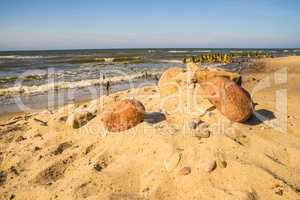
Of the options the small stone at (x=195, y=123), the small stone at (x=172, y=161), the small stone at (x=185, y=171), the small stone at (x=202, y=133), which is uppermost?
the small stone at (x=195, y=123)

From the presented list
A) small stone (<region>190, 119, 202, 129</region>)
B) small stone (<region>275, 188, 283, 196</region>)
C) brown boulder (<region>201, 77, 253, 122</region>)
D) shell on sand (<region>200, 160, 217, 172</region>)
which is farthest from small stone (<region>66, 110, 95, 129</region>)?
small stone (<region>275, 188, 283, 196</region>)

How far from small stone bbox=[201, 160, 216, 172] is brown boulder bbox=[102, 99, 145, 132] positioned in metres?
1.72

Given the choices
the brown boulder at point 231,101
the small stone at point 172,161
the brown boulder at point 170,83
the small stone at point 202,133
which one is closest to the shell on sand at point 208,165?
the small stone at point 172,161

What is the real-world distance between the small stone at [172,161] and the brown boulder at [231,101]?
1.52 m

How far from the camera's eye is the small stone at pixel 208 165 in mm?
4398

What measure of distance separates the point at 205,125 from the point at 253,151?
3.29 ft

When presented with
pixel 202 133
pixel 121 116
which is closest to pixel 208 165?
pixel 202 133

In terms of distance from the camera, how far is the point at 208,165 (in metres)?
4.44

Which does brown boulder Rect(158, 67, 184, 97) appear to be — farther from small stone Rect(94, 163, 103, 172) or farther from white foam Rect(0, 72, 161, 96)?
white foam Rect(0, 72, 161, 96)

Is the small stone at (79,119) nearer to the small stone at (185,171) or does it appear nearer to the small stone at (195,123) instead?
the small stone at (195,123)

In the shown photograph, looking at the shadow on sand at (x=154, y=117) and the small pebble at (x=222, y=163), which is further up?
the shadow on sand at (x=154, y=117)

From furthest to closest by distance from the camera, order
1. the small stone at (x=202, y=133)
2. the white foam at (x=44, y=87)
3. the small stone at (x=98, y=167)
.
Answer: the white foam at (x=44, y=87) → the small stone at (x=202, y=133) → the small stone at (x=98, y=167)

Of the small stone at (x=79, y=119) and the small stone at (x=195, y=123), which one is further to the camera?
the small stone at (x=79, y=119)

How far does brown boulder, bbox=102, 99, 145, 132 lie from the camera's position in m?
5.73
